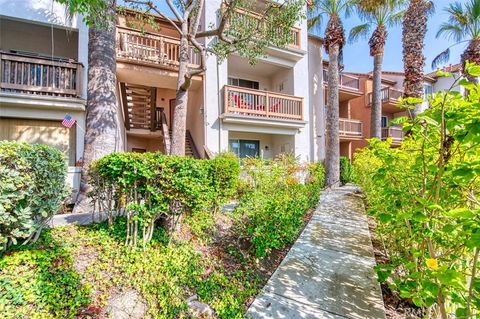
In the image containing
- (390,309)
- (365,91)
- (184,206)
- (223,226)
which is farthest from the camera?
(365,91)

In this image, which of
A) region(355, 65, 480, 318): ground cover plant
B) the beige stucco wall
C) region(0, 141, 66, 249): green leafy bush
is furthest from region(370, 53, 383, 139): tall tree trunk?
region(0, 141, 66, 249): green leafy bush

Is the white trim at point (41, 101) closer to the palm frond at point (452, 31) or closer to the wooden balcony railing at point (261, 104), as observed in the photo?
the wooden balcony railing at point (261, 104)

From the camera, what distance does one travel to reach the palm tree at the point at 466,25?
13.8 meters

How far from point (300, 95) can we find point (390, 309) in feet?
40.9

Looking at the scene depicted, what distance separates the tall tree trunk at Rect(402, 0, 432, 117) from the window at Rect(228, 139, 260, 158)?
8880 mm

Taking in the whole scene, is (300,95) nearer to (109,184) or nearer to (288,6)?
(288,6)

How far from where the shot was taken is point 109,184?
13.4 feet

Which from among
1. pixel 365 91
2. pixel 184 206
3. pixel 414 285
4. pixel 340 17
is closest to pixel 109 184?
pixel 184 206

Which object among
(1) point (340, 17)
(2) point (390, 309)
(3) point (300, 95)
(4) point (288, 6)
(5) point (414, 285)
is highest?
(1) point (340, 17)

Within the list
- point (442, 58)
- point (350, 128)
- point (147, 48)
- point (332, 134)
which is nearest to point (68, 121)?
point (147, 48)

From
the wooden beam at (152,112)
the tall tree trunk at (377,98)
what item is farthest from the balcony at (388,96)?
the wooden beam at (152,112)

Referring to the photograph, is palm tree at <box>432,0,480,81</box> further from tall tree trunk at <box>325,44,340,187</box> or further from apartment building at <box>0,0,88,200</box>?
apartment building at <box>0,0,88,200</box>

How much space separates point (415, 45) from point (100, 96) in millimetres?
15598

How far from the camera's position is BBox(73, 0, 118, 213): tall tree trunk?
19.8ft
